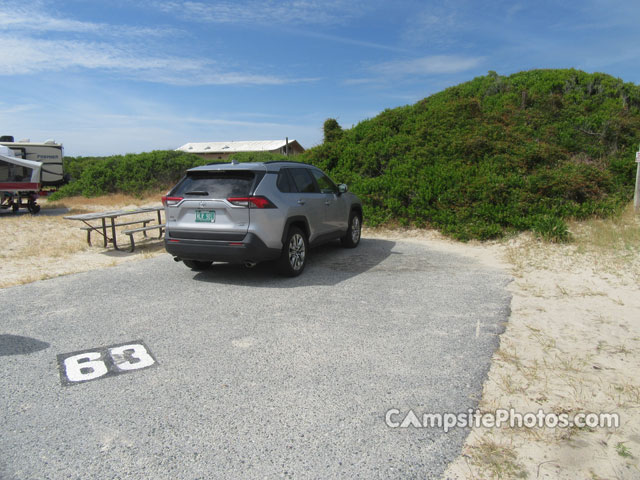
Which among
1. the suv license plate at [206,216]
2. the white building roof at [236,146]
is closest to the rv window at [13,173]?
the suv license plate at [206,216]

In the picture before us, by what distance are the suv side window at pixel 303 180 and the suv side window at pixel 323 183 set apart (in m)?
0.26

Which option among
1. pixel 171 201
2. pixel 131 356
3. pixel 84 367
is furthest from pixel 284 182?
pixel 84 367

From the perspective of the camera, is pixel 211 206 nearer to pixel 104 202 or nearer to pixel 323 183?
pixel 323 183

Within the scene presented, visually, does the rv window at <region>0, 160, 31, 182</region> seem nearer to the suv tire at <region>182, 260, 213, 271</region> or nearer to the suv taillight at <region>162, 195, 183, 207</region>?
the suv tire at <region>182, 260, 213, 271</region>

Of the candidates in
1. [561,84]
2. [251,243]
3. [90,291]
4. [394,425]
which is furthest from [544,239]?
[561,84]

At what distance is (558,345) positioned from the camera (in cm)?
448

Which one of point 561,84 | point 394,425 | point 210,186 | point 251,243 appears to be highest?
point 561,84

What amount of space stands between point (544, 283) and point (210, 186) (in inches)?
208

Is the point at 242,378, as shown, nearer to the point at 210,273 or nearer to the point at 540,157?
the point at 210,273

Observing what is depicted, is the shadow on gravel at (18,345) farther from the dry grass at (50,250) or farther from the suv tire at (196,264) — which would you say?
the suv tire at (196,264)

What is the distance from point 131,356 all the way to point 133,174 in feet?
78.8

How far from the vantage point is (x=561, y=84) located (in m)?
18.6

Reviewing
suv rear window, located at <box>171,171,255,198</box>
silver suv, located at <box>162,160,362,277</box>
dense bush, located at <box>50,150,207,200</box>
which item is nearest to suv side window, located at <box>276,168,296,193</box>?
silver suv, located at <box>162,160,362,277</box>

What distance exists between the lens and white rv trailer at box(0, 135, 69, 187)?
22469 millimetres
